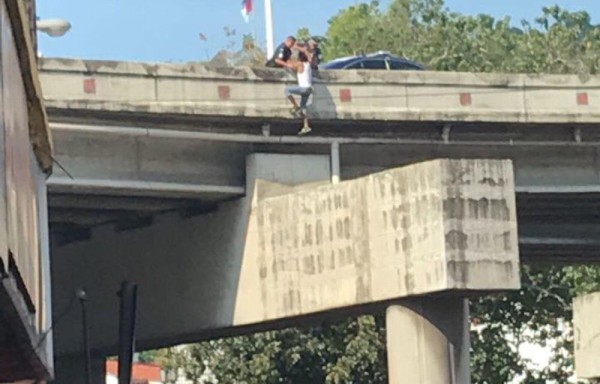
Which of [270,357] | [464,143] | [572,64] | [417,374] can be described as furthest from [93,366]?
[572,64]

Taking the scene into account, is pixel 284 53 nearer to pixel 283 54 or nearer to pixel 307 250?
pixel 283 54

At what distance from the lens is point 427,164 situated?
26922 mm

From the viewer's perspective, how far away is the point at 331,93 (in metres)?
31.0

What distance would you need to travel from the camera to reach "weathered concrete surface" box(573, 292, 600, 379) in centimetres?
3005

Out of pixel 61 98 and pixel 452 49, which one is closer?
pixel 61 98

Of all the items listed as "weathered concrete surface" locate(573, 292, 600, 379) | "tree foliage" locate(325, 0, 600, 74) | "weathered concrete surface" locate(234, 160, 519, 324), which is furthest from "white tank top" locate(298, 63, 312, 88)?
"tree foliage" locate(325, 0, 600, 74)

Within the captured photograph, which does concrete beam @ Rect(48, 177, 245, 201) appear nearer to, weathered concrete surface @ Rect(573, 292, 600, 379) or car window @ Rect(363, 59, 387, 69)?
weathered concrete surface @ Rect(573, 292, 600, 379)

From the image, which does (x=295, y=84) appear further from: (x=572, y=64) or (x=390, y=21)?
(x=390, y=21)

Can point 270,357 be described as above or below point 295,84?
below

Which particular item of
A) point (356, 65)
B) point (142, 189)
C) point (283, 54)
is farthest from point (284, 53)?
point (356, 65)

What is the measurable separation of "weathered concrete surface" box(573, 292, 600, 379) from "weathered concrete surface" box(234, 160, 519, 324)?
3.70m

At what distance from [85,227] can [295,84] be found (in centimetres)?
687

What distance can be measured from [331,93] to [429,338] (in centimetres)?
524

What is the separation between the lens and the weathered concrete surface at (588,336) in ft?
98.6
